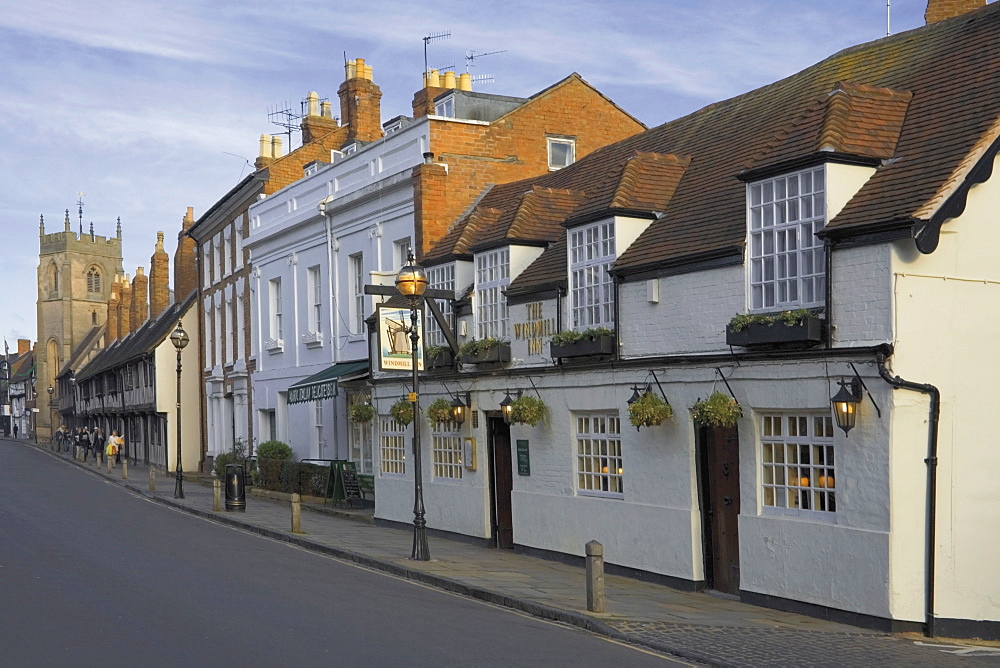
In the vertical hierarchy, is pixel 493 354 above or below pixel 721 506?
above

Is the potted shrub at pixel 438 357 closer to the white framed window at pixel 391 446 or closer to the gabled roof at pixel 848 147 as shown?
the white framed window at pixel 391 446

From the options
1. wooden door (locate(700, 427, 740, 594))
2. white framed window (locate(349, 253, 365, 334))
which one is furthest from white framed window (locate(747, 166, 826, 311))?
white framed window (locate(349, 253, 365, 334))

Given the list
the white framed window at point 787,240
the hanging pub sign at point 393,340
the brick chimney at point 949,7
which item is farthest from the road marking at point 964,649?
the hanging pub sign at point 393,340

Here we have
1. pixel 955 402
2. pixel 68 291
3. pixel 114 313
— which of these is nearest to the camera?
pixel 955 402

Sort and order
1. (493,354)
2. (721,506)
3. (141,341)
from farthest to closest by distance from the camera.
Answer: (141,341)
(493,354)
(721,506)

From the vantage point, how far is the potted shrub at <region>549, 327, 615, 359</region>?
1628 centimetres

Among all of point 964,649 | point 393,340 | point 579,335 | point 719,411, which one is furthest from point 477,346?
point 964,649

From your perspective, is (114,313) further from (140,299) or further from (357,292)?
(357,292)

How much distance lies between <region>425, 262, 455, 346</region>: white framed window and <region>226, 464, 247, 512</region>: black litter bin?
716 centimetres

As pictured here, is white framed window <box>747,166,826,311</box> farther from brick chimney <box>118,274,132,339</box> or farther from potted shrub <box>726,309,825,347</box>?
brick chimney <box>118,274,132,339</box>

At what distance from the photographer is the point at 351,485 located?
87.6 feet

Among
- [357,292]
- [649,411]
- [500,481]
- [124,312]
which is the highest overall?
[124,312]

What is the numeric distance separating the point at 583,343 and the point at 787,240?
4.22m

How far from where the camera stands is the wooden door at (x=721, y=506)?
14352 mm
